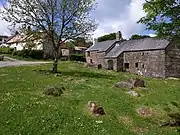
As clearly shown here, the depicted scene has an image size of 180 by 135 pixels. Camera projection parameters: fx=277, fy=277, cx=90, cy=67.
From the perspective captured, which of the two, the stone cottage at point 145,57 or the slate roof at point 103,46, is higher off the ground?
the slate roof at point 103,46

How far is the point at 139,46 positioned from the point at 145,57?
14.7ft

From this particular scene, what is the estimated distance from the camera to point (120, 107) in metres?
23.6

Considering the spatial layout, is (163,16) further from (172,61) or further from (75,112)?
(172,61)

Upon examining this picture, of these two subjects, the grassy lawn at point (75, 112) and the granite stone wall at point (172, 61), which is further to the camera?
the granite stone wall at point (172, 61)

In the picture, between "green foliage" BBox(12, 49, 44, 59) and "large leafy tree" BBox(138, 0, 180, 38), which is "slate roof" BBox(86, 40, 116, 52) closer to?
"green foliage" BBox(12, 49, 44, 59)

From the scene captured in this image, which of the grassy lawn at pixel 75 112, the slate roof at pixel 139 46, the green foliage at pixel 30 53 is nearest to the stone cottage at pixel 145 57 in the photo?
the slate roof at pixel 139 46

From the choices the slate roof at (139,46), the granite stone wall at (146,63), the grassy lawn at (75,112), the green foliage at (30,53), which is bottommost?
the grassy lawn at (75,112)

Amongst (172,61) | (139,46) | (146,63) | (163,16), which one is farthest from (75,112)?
(139,46)

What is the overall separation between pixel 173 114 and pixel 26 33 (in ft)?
90.5

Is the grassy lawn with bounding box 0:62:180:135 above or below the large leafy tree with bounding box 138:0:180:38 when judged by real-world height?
below

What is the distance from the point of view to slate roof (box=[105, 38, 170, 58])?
63.0 metres

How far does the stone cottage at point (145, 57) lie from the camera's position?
2405 inches

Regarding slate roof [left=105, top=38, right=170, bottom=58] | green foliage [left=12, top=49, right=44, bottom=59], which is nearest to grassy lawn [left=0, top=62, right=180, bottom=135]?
slate roof [left=105, top=38, right=170, bottom=58]

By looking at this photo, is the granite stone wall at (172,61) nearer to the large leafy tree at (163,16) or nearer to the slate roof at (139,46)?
the slate roof at (139,46)
